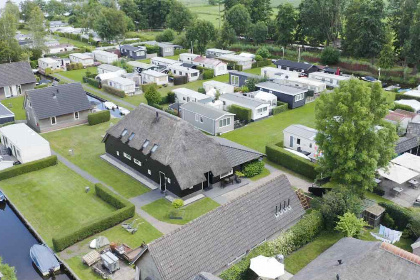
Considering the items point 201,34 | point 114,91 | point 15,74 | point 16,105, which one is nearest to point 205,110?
point 114,91

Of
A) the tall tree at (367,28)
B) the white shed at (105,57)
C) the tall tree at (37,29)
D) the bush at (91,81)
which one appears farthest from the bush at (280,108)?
the tall tree at (37,29)

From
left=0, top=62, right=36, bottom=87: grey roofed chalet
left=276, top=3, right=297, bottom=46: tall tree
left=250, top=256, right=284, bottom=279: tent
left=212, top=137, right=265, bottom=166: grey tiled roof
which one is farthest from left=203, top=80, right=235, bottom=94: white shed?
left=250, top=256, right=284, bottom=279: tent

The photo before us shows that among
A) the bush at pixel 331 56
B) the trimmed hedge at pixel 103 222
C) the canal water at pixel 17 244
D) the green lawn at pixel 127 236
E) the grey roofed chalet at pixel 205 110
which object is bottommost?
the canal water at pixel 17 244

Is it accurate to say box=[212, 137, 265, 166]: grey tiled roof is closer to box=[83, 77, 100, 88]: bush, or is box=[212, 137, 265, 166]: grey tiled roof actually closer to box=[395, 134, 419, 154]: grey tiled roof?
box=[395, 134, 419, 154]: grey tiled roof

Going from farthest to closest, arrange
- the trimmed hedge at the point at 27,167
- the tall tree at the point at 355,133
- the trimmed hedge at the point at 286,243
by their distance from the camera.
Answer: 1. the trimmed hedge at the point at 27,167
2. the tall tree at the point at 355,133
3. the trimmed hedge at the point at 286,243

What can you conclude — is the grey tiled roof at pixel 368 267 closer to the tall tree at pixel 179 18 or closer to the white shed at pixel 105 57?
the white shed at pixel 105 57
